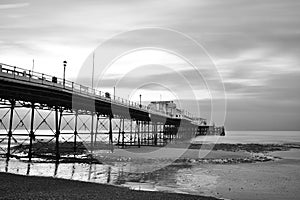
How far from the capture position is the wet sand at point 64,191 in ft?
50.1

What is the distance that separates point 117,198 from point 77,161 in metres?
18.2

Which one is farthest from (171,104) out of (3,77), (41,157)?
(3,77)

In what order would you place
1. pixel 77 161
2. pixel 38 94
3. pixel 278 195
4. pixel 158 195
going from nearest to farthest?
pixel 158 195 < pixel 278 195 < pixel 38 94 < pixel 77 161

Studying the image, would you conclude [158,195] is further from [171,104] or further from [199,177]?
[171,104]

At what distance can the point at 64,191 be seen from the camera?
16531 mm

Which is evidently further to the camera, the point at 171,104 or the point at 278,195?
the point at 171,104

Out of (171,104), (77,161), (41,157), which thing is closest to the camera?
(77,161)

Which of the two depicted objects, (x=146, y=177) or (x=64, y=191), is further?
(x=146, y=177)

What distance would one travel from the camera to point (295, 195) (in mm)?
19000

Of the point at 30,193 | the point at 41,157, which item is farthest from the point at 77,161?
the point at 30,193

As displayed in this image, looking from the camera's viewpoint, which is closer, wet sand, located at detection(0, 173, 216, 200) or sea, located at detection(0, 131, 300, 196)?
wet sand, located at detection(0, 173, 216, 200)

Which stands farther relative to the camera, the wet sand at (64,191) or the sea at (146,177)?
the sea at (146,177)

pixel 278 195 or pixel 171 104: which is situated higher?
pixel 171 104

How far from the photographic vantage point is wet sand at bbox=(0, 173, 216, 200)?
50.1 feet
